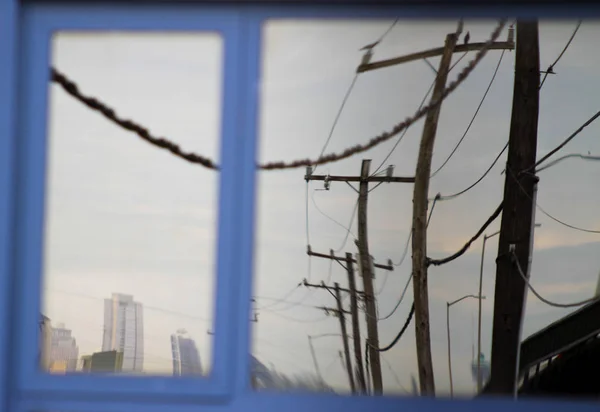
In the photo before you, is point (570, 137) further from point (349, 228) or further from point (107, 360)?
point (107, 360)

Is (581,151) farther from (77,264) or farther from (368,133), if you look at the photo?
(77,264)

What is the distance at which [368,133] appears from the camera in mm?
3820

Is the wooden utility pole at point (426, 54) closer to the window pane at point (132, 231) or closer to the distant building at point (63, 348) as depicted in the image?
the window pane at point (132, 231)

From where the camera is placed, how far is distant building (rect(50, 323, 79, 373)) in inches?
114

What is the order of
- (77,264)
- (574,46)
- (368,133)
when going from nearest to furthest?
(77,264)
(574,46)
(368,133)

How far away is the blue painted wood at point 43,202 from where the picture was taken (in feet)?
4.75

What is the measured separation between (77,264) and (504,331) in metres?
2.14

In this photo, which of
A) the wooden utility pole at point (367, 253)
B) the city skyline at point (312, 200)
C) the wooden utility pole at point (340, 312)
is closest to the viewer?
the city skyline at point (312, 200)

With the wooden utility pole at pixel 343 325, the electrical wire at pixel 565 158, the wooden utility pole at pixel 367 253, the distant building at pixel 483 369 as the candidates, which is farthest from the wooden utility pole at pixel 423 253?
the electrical wire at pixel 565 158

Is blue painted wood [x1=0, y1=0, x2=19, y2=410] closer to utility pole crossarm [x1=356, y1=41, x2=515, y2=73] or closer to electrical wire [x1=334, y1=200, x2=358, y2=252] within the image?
utility pole crossarm [x1=356, y1=41, x2=515, y2=73]

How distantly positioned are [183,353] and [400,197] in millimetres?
1605

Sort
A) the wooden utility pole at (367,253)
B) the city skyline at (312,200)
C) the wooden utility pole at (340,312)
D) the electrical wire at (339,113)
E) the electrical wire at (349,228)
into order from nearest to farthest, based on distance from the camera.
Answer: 1. the city skyline at (312,200)
2. the electrical wire at (339,113)
3. the wooden utility pole at (367,253)
4. the electrical wire at (349,228)
5. the wooden utility pole at (340,312)

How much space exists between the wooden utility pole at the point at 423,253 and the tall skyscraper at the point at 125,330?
1.55 meters

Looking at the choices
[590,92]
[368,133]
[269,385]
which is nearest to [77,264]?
[269,385]
